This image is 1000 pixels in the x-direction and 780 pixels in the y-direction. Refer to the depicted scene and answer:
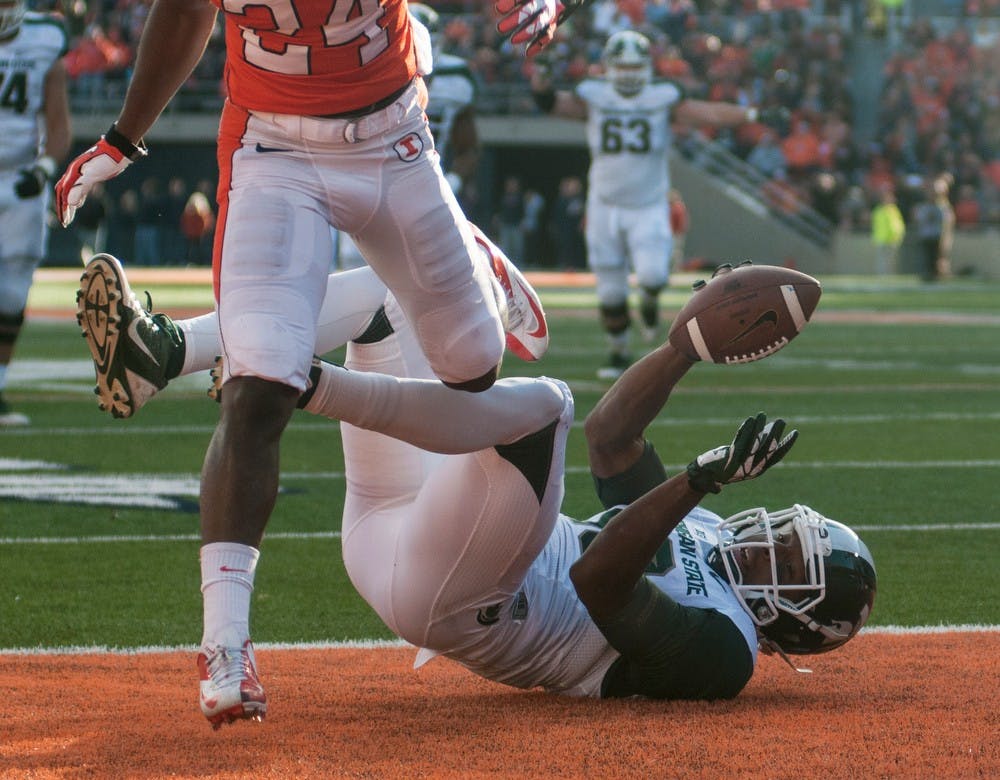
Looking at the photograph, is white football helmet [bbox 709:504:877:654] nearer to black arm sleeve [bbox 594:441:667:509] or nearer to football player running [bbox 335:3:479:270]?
black arm sleeve [bbox 594:441:667:509]

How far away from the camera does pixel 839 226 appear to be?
28.8 meters

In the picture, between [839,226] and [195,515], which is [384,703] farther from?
[839,226]

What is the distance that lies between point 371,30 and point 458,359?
0.71 m

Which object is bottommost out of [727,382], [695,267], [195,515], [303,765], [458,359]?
[695,267]

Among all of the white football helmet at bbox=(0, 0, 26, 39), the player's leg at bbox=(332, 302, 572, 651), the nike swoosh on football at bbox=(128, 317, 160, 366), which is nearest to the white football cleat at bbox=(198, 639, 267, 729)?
the player's leg at bbox=(332, 302, 572, 651)

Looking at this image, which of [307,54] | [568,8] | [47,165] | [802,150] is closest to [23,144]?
[47,165]

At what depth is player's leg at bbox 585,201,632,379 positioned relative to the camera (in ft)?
36.8

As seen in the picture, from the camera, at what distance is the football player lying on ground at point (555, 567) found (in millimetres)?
3553

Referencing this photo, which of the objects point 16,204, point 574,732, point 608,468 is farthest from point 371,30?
point 16,204

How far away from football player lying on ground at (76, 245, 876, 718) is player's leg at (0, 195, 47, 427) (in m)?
4.92

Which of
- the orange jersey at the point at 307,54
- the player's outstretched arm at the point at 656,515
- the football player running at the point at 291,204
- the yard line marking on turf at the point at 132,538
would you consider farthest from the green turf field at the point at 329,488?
the orange jersey at the point at 307,54

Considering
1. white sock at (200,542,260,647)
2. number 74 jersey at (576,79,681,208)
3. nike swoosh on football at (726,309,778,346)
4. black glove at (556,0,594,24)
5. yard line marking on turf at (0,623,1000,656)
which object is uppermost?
black glove at (556,0,594,24)

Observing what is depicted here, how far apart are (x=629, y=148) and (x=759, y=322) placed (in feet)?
25.9

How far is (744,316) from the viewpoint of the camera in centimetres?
411
